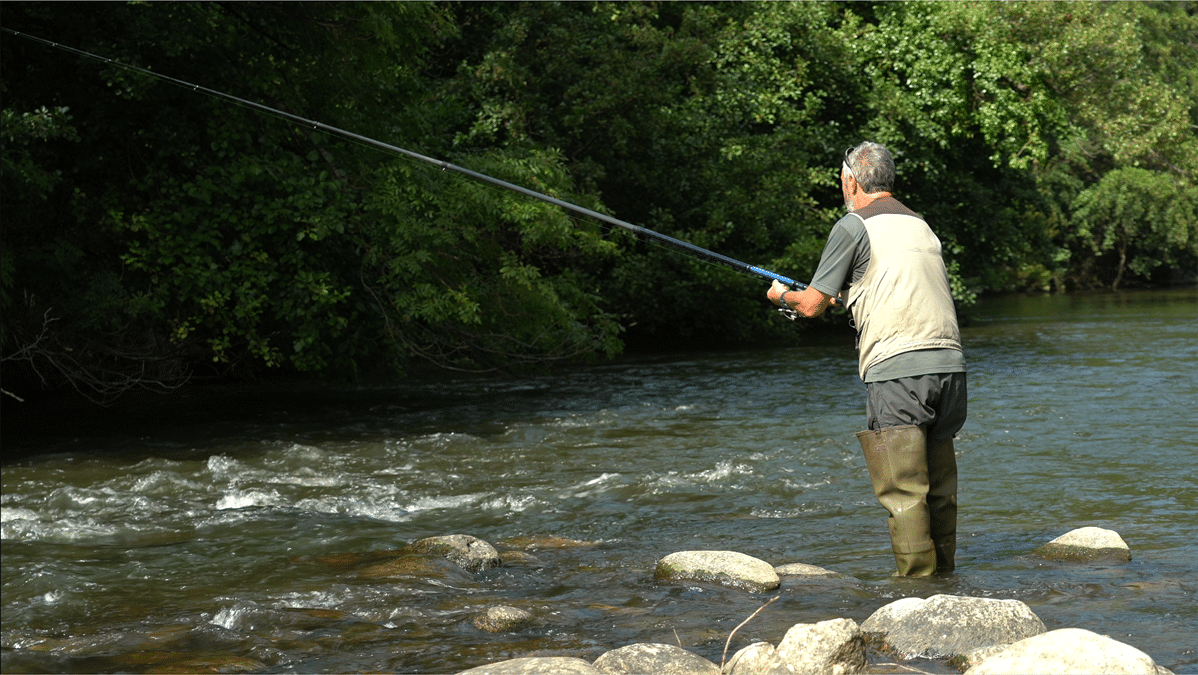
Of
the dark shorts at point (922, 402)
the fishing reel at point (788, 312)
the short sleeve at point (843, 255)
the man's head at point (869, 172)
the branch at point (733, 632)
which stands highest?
the man's head at point (869, 172)

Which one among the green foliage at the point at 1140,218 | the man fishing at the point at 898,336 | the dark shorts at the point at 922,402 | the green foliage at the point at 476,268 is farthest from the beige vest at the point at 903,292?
the green foliage at the point at 1140,218

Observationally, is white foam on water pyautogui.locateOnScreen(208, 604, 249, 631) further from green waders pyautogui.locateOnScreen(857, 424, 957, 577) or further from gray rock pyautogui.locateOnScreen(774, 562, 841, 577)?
green waders pyautogui.locateOnScreen(857, 424, 957, 577)

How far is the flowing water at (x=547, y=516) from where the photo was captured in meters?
4.57

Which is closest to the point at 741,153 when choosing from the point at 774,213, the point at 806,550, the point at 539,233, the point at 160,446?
the point at 774,213

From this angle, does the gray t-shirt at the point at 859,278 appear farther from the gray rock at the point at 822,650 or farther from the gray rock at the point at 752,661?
A: the gray rock at the point at 752,661

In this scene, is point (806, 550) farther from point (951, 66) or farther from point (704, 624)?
point (951, 66)

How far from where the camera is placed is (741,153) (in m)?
18.9

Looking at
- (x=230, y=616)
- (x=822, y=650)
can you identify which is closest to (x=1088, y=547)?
(x=822, y=650)

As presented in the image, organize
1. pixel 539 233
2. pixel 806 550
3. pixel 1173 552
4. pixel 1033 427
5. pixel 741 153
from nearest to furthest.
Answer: pixel 1173 552, pixel 806 550, pixel 1033 427, pixel 539 233, pixel 741 153

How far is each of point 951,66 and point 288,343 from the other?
12.8 meters

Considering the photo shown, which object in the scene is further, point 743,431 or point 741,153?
point 741,153

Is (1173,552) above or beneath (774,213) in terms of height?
beneath

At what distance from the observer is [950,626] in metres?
3.93

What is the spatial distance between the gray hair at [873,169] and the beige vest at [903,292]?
190 mm
